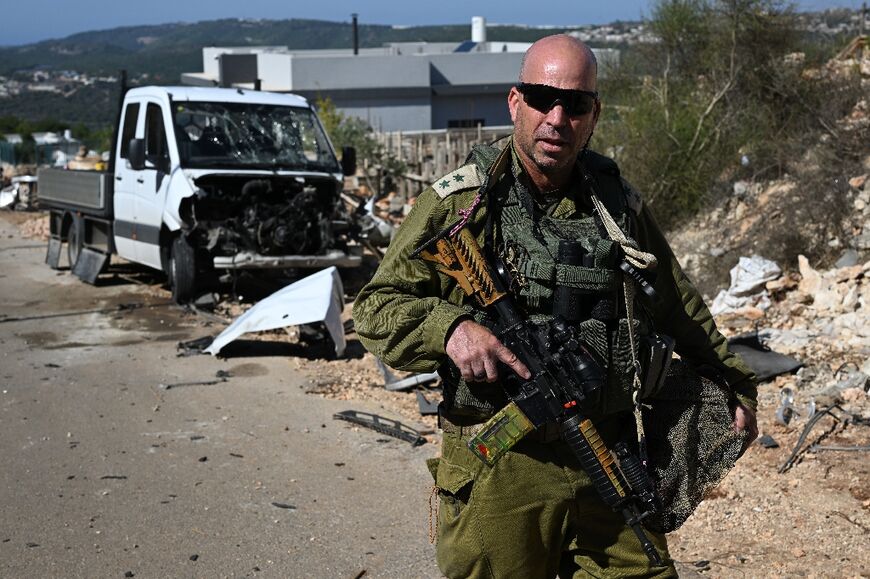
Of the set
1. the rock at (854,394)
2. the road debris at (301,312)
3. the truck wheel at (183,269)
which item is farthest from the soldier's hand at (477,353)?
the truck wheel at (183,269)

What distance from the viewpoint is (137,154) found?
10555 mm

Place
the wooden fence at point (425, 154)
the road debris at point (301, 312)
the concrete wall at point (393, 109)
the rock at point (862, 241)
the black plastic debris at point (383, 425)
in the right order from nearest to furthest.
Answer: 1. the black plastic debris at point (383, 425)
2. the road debris at point (301, 312)
3. the rock at point (862, 241)
4. the wooden fence at point (425, 154)
5. the concrete wall at point (393, 109)

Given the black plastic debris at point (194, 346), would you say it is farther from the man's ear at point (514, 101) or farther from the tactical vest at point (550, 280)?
the man's ear at point (514, 101)

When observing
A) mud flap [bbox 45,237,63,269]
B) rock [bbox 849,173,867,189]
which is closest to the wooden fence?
mud flap [bbox 45,237,63,269]

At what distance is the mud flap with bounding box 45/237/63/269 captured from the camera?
1420cm

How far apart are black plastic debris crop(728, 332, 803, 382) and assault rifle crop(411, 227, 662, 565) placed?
436cm

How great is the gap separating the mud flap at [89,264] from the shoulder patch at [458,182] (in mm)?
10556

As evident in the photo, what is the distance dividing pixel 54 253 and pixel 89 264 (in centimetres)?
177

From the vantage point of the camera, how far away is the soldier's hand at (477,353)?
2.58m

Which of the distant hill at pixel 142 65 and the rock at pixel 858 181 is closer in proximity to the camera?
the rock at pixel 858 181

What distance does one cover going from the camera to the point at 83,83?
400 ft

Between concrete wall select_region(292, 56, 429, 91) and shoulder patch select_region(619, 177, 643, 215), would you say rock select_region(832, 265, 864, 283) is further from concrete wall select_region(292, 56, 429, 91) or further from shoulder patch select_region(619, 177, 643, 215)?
concrete wall select_region(292, 56, 429, 91)

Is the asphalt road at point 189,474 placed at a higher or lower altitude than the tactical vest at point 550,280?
lower

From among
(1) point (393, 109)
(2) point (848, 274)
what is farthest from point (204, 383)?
(1) point (393, 109)
